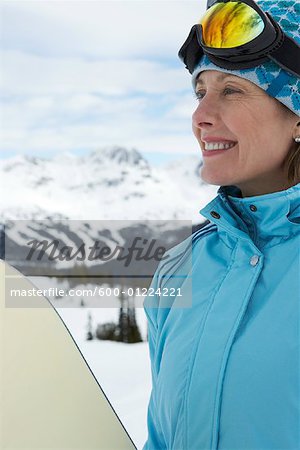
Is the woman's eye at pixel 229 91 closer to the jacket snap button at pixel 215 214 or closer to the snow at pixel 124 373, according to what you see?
the jacket snap button at pixel 215 214

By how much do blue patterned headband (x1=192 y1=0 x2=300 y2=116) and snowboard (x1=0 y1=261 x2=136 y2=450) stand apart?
770mm

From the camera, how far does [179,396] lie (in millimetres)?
1062

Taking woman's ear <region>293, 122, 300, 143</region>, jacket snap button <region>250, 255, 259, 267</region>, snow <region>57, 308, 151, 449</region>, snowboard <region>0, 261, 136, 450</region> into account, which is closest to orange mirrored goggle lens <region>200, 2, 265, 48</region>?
woman's ear <region>293, 122, 300, 143</region>

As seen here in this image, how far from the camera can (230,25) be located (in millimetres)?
1231

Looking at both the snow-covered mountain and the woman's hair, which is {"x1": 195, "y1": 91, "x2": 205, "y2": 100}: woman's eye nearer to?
the woman's hair

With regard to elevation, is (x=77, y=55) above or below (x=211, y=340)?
above

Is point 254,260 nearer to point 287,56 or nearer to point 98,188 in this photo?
point 287,56

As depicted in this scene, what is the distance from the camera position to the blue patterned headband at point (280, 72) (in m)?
1.09

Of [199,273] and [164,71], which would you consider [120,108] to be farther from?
[199,273]

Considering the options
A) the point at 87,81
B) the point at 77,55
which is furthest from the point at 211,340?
the point at 87,81

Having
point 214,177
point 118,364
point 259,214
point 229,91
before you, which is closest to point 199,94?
point 229,91

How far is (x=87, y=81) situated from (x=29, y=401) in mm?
56577

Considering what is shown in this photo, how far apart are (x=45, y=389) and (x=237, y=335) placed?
62cm

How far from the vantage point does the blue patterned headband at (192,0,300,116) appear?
3.58 feet
